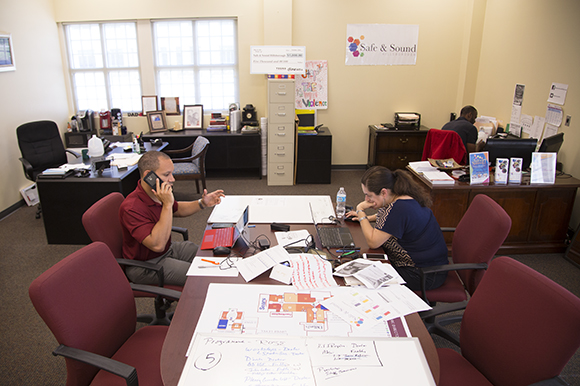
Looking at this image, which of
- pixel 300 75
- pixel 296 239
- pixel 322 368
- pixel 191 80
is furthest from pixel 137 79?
pixel 322 368

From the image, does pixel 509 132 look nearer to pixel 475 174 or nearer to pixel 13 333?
pixel 475 174

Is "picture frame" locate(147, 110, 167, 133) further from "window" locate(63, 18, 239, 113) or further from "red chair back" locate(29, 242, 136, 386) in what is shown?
"red chair back" locate(29, 242, 136, 386)

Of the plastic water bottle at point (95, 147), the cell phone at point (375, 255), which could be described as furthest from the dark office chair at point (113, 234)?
the plastic water bottle at point (95, 147)

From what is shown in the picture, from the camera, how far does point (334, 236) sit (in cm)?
241

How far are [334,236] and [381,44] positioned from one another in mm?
4609

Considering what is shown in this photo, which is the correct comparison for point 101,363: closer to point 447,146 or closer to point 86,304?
point 86,304

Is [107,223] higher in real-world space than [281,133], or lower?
lower

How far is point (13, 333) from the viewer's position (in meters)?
2.77

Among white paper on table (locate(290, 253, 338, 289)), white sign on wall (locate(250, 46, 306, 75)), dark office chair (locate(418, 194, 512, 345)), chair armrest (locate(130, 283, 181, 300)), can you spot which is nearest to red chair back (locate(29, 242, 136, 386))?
chair armrest (locate(130, 283, 181, 300))

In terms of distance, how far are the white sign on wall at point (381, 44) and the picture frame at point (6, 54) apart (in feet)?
15.0

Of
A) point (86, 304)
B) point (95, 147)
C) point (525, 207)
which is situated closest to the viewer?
point (86, 304)

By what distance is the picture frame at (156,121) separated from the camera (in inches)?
241

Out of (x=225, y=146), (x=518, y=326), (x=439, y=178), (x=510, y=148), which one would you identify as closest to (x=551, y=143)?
(x=510, y=148)

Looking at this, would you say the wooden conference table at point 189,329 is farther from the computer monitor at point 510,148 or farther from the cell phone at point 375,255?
the computer monitor at point 510,148
